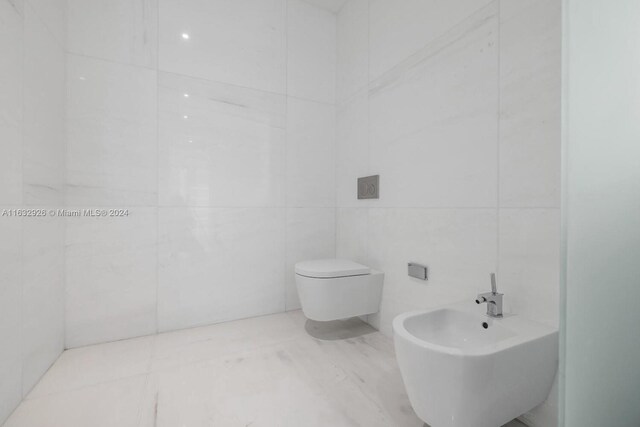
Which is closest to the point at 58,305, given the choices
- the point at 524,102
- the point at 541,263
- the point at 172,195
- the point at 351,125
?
the point at 172,195

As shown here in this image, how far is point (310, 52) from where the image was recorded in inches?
81.4

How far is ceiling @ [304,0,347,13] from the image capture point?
2025 mm

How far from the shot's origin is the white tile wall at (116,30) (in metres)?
1.46

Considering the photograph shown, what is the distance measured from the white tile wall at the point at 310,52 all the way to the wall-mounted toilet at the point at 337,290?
1257 millimetres

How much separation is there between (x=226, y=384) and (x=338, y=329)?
75cm

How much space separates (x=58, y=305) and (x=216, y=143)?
115cm

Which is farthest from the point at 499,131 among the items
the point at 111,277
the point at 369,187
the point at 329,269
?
the point at 111,277

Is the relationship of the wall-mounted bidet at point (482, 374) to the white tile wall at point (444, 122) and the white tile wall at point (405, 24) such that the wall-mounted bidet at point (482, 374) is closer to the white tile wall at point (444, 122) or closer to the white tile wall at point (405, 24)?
the white tile wall at point (444, 122)

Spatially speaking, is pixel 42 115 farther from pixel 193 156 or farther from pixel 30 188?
pixel 193 156

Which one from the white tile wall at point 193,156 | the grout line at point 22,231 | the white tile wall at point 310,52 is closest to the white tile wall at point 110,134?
the white tile wall at point 193,156

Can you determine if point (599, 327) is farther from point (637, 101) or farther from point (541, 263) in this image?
point (541, 263)

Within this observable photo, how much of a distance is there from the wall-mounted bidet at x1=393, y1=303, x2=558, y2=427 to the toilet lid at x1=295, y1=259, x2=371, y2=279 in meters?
0.61

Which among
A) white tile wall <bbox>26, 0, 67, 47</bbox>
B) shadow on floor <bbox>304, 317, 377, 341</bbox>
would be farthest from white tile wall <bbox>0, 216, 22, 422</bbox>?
shadow on floor <bbox>304, 317, 377, 341</bbox>

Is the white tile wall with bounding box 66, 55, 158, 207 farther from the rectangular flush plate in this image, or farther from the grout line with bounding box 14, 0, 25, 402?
the rectangular flush plate
